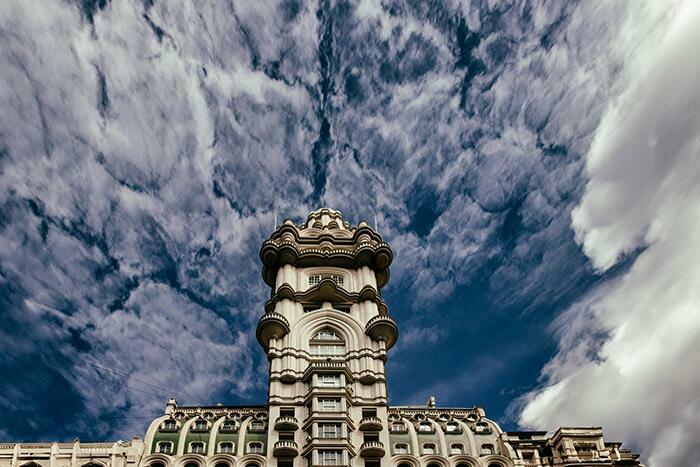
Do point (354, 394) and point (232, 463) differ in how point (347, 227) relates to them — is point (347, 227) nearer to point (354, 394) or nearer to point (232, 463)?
point (354, 394)

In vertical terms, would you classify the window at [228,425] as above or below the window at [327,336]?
below

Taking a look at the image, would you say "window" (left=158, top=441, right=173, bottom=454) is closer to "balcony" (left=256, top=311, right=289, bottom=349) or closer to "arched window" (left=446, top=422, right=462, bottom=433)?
"balcony" (left=256, top=311, right=289, bottom=349)

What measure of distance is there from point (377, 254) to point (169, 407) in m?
44.6

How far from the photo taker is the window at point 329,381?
93.4m

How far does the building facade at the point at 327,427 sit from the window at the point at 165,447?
0.45 ft

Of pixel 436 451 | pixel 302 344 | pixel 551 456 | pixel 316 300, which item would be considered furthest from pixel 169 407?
pixel 551 456

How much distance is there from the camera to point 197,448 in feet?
285

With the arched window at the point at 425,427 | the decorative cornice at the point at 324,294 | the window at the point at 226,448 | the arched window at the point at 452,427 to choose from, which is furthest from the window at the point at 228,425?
the arched window at the point at 452,427

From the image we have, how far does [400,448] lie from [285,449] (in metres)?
16.2

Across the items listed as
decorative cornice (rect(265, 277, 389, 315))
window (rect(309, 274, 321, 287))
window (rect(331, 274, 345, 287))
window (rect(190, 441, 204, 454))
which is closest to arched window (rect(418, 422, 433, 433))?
decorative cornice (rect(265, 277, 389, 315))

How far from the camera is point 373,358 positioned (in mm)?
99875

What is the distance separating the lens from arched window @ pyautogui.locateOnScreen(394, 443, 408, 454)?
88188 mm

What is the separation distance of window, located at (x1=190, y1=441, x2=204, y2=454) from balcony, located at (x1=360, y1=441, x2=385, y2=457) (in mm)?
21820

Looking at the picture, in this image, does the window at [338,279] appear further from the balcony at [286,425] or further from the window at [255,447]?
the window at [255,447]
